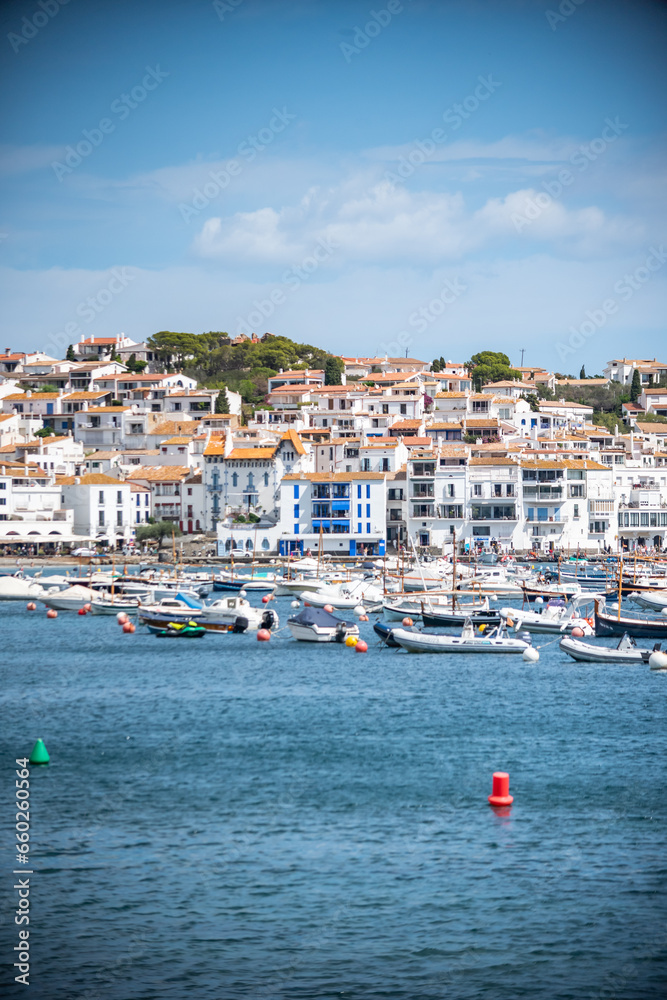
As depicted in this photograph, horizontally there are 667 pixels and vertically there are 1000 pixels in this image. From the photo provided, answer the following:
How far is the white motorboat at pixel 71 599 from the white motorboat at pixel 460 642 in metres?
23.4

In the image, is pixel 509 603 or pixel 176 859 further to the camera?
pixel 509 603

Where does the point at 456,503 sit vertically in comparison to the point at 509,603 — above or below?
above

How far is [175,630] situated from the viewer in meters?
49.1

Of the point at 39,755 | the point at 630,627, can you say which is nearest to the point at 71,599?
the point at 630,627

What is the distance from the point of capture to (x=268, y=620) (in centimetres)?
5075

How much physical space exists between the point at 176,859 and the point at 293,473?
239ft

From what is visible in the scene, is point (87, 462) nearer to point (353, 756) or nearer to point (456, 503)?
point (456, 503)

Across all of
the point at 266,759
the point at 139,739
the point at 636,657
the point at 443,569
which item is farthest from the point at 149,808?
the point at 443,569

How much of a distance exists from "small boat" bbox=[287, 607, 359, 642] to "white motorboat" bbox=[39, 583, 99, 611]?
17.5m

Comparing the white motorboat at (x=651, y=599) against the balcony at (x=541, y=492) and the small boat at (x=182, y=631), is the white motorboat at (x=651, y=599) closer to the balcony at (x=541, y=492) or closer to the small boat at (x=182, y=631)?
the small boat at (x=182, y=631)

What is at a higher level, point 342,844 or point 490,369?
point 490,369

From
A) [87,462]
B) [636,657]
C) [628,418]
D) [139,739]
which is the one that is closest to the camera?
[139,739]

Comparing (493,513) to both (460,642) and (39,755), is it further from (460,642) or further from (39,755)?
(39,755)

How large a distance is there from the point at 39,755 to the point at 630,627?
90.5 ft
